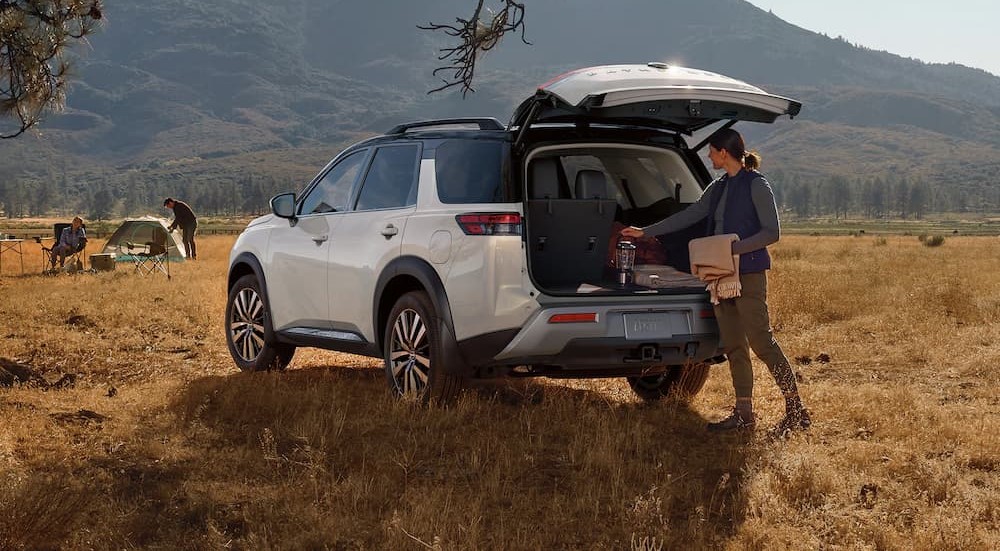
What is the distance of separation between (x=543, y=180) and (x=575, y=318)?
1188 millimetres

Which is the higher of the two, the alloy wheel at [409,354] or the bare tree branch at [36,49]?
the bare tree branch at [36,49]

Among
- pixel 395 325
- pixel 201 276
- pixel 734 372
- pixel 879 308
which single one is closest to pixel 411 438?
pixel 395 325

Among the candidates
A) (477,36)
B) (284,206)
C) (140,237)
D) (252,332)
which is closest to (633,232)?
(477,36)

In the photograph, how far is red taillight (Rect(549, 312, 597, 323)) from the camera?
20.2ft

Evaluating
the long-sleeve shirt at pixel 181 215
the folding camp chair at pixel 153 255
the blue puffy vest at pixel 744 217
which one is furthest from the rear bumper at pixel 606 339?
the long-sleeve shirt at pixel 181 215

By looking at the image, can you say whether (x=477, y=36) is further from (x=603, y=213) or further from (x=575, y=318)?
(x=575, y=318)

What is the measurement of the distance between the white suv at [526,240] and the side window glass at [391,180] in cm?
2

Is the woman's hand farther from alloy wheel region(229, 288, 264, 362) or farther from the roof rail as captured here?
alloy wheel region(229, 288, 264, 362)

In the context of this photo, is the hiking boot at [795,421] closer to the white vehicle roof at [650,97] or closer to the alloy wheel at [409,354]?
the white vehicle roof at [650,97]

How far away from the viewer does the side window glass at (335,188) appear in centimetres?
804

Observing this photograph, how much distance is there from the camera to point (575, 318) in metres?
6.20

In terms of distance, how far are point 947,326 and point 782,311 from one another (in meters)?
2.02

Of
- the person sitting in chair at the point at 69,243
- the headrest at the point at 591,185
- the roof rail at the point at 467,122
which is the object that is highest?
the roof rail at the point at 467,122

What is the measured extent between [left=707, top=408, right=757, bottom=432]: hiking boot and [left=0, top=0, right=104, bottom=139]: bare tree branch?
726cm
